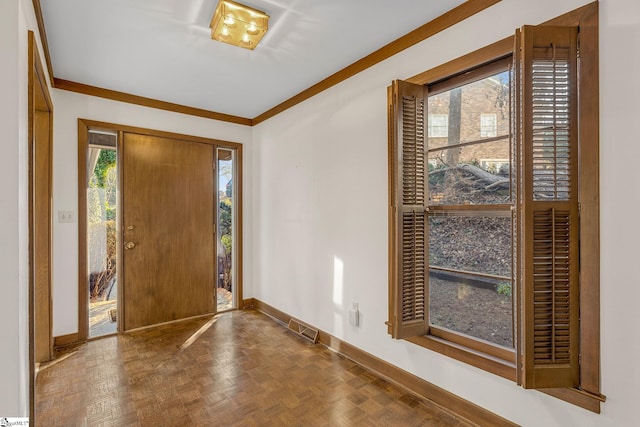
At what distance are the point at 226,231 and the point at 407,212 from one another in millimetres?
2648

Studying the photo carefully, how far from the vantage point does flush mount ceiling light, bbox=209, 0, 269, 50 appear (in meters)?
1.94

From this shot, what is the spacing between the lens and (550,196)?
1524 millimetres

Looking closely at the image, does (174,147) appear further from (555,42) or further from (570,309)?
(570,309)

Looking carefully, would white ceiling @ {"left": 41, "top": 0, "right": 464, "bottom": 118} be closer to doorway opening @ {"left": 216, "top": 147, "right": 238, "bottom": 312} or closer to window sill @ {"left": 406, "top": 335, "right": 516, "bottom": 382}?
doorway opening @ {"left": 216, "top": 147, "right": 238, "bottom": 312}

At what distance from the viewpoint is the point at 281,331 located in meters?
3.40

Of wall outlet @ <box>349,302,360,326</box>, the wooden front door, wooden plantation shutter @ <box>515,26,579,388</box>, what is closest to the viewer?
wooden plantation shutter @ <box>515,26,579,388</box>

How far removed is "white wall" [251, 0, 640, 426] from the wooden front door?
65 centimetres

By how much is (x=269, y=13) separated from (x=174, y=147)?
2182 millimetres

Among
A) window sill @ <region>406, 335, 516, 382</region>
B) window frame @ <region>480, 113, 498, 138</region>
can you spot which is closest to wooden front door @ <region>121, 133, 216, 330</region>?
window sill @ <region>406, 335, 516, 382</region>
